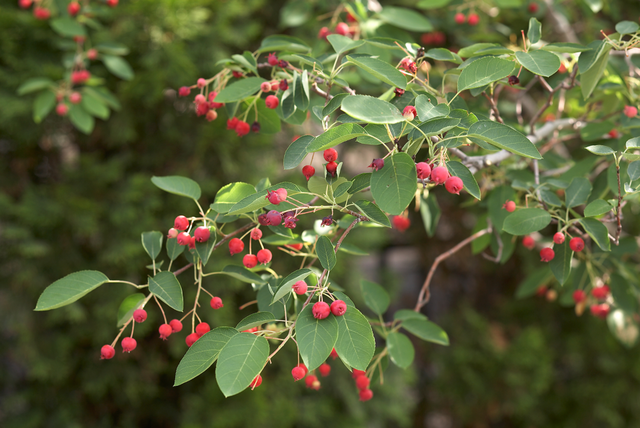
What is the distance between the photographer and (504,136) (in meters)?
0.61

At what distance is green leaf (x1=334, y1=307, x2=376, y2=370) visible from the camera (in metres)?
0.57

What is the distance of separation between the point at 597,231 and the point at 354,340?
0.49 metres

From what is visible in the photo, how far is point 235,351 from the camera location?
559mm

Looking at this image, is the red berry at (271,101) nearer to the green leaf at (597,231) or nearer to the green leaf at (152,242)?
the green leaf at (152,242)

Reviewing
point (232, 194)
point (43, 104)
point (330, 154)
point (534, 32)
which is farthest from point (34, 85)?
point (534, 32)

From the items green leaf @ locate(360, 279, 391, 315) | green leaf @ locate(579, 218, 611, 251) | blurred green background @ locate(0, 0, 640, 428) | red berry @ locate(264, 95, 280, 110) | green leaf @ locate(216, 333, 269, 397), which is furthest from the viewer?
blurred green background @ locate(0, 0, 640, 428)

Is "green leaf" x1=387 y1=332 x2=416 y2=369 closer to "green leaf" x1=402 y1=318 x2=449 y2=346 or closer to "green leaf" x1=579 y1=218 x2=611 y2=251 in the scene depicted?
"green leaf" x1=402 y1=318 x2=449 y2=346

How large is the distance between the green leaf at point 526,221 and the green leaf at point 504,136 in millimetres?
161

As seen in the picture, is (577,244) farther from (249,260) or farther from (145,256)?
(145,256)

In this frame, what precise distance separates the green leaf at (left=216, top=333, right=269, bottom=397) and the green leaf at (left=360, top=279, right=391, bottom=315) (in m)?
0.42

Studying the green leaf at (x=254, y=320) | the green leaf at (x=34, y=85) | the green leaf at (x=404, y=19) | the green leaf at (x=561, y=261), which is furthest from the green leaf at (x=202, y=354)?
the green leaf at (x=34, y=85)

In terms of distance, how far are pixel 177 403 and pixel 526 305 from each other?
1852mm

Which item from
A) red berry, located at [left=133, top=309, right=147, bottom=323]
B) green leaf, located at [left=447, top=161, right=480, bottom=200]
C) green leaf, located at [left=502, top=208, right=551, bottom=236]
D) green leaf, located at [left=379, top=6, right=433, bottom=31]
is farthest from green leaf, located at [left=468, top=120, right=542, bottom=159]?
green leaf, located at [left=379, top=6, right=433, bottom=31]

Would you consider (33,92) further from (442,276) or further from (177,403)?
(442,276)
